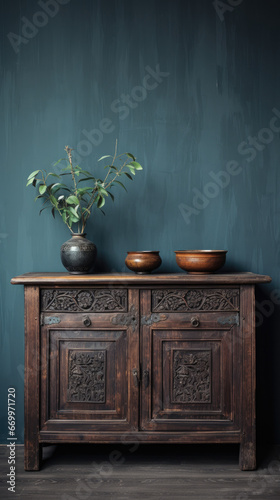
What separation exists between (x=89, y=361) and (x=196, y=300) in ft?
2.18

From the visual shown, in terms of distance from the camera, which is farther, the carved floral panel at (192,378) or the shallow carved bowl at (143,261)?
the shallow carved bowl at (143,261)

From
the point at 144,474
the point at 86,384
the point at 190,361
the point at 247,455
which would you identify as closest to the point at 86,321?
the point at 86,384

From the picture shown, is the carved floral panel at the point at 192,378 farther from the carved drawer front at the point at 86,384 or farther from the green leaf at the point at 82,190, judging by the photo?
the green leaf at the point at 82,190

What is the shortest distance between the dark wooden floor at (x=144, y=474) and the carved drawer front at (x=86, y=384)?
0.26 m

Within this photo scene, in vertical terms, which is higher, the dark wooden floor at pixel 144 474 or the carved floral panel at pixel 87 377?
the carved floral panel at pixel 87 377

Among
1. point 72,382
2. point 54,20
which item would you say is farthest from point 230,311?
point 54,20

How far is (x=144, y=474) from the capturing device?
95.0 inches

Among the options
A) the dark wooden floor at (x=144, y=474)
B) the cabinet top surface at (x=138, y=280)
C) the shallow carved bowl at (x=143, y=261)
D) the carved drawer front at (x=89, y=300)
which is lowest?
the dark wooden floor at (x=144, y=474)

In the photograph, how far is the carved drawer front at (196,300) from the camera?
2418 millimetres

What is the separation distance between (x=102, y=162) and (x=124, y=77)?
56 centimetres

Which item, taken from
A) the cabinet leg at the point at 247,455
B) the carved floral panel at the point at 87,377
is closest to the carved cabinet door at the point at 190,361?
the cabinet leg at the point at 247,455

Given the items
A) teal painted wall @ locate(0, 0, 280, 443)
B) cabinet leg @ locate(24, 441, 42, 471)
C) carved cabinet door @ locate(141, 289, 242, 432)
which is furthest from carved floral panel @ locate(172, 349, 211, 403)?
cabinet leg @ locate(24, 441, 42, 471)

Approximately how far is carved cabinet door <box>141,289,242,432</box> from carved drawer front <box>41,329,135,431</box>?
0.44ft

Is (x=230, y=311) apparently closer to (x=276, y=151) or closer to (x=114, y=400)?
(x=114, y=400)
